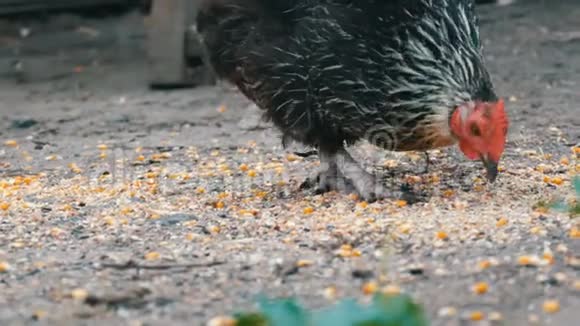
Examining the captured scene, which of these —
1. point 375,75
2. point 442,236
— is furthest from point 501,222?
point 375,75

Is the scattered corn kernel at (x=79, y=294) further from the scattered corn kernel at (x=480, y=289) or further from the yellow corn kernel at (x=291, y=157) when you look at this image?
the yellow corn kernel at (x=291, y=157)

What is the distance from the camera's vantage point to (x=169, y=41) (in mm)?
7484

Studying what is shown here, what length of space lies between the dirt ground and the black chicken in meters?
0.28

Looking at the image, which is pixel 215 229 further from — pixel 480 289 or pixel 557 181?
pixel 557 181

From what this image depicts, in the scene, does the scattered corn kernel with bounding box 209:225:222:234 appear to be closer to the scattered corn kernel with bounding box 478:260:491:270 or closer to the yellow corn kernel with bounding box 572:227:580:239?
the scattered corn kernel with bounding box 478:260:491:270

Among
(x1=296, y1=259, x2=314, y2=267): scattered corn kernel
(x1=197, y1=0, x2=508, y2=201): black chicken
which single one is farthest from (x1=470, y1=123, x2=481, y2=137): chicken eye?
(x1=296, y1=259, x2=314, y2=267): scattered corn kernel

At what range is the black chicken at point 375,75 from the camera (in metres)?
3.71

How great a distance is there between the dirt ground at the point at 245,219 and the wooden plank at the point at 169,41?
0.82 ft

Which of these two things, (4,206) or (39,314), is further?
(4,206)

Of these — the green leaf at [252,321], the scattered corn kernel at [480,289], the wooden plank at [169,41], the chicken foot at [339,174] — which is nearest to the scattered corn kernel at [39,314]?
the green leaf at [252,321]

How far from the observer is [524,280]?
2.76m

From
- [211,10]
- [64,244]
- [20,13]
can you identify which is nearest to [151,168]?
[211,10]

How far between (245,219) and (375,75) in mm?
773

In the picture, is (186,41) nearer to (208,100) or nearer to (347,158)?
(208,100)
